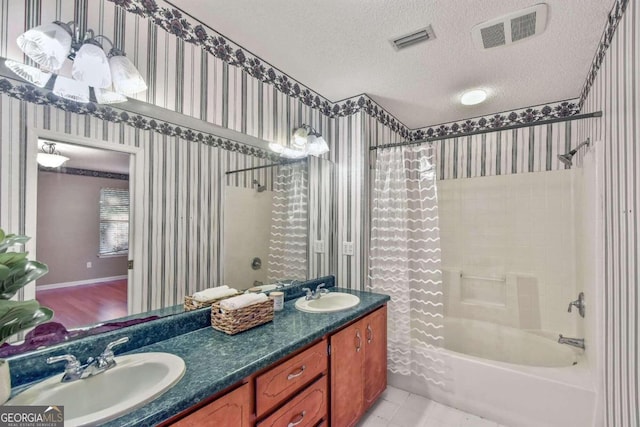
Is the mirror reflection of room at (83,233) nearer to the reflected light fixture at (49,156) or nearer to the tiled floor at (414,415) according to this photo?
the reflected light fixture at (49,156)

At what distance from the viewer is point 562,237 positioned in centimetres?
247

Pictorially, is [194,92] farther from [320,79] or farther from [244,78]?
[320,79]

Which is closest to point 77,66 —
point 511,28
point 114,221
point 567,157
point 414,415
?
point 114,221

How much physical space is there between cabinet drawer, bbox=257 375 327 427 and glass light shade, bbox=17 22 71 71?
1.63m

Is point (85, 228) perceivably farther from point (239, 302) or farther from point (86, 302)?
point (239, 302)

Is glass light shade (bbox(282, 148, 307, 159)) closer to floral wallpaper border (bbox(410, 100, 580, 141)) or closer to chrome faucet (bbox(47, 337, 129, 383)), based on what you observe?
floral wallpaper border (bbox(410, 100, 580, 141))

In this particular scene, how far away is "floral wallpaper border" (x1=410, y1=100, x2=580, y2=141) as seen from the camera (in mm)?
2519

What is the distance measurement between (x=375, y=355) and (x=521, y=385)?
0.95 meters

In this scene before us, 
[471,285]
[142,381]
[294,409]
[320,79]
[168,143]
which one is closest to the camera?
[142,381]

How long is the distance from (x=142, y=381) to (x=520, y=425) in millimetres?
2274

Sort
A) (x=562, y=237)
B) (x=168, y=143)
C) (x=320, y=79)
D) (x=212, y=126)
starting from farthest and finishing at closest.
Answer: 1. (x=562, y=237)
2. (x=320, y=79)
3. (x=212, y=126)
4. (x=168, y=143)

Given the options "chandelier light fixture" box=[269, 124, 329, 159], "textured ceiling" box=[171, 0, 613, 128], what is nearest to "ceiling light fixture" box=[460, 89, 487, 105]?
"textured ceiling" box=[171, 0, 613, 128]

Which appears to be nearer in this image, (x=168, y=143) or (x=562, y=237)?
(x=168, y=143)

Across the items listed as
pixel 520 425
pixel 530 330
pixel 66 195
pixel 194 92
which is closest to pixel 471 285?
pixel 530 330
